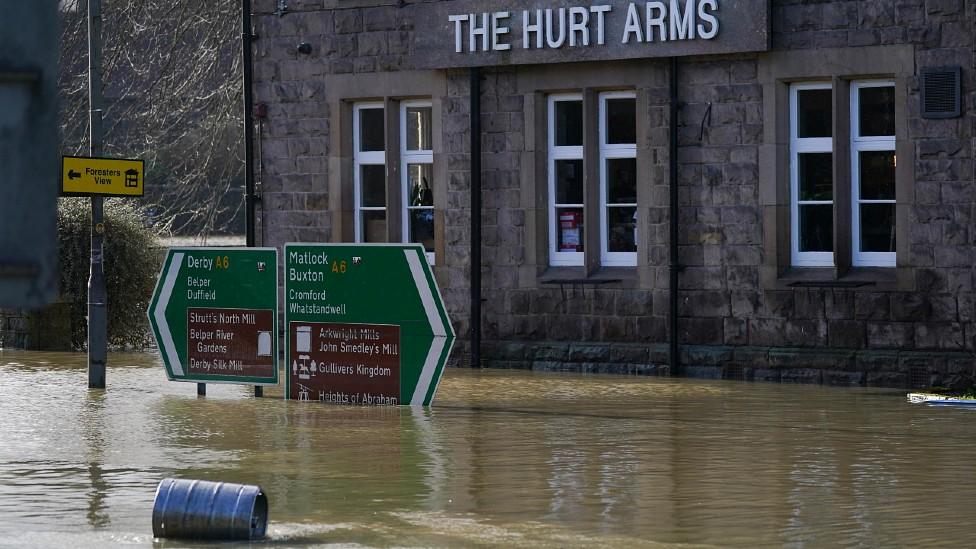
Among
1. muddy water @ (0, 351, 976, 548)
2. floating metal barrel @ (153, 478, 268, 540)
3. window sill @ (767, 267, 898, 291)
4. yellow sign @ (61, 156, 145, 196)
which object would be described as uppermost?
yellow sign @ (61, 156, 145, 196)

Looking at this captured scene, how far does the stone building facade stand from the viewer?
15641 mm

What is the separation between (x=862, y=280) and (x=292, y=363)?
600cm

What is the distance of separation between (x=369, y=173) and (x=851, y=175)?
21.4 ft

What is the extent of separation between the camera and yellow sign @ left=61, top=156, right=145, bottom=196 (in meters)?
14.3

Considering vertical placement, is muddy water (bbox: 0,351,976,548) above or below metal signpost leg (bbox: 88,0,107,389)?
below

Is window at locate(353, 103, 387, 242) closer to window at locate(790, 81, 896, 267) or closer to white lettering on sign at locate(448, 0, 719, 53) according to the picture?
white lettering on sign at locate(448, 0, 719, 53)

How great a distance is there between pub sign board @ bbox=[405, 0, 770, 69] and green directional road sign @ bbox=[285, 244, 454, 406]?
16.2 feet

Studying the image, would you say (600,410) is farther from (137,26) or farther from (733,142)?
(137,26)

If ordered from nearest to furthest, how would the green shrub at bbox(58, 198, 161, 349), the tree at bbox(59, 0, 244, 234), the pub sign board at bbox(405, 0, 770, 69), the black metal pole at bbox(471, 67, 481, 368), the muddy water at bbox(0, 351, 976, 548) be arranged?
the muddy water at bbox(0, 351, 976, 548) < the pub sign board at bbox(405, 0, 770, 69) < the black metal pole at bbox(471, 67, 481, 368) < the green shrub at bbox(58, 198, 161, 349) < the tree at bbox(59, 0, 244, 234)

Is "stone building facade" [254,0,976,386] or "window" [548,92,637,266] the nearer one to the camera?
"stone building facade" [254,0,976,386]

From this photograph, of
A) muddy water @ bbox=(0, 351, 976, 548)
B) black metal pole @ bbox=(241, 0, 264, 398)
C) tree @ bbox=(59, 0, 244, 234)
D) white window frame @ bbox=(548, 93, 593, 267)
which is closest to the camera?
muddy water @ bbox=(0, 351, 976, 548)

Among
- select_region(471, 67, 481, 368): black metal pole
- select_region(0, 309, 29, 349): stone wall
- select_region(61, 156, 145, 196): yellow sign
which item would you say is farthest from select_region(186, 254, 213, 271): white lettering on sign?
select_region(0, 309, 29, 349): stone wall

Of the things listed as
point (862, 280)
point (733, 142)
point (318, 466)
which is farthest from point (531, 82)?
point (318, 466)

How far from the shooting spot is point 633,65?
17.5 meters
